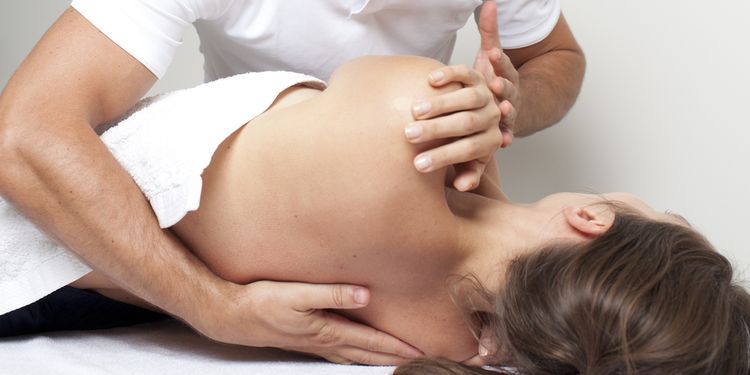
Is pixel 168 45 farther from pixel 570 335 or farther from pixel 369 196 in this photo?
pixel 570 335

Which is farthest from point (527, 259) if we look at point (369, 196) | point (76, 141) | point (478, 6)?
point (478, 6)

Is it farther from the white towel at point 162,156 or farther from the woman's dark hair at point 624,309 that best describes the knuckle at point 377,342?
the white towel at point 162,156

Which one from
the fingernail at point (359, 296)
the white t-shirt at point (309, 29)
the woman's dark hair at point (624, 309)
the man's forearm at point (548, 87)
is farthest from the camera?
the man's forearm at point (548, 87)

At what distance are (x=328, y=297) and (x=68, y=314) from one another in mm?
499

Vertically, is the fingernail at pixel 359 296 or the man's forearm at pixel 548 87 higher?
the man's forearm at pixel 548 87

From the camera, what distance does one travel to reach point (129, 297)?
157 centimetres

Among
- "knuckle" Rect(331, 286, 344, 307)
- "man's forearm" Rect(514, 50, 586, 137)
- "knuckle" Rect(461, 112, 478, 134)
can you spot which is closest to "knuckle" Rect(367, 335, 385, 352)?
"knuckle" Rect(331, 286, 344, 307)

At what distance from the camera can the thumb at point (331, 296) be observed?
1.32m

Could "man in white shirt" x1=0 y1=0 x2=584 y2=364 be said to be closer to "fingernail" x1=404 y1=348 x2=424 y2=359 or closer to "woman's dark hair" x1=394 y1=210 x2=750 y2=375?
"fingernail" x1=404 y1=348 x2=424 y2=359

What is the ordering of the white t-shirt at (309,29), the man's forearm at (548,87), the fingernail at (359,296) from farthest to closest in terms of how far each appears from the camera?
the man's forearm at (548,87), the white t-shirt at (309,29), the fingernail at (359,296)

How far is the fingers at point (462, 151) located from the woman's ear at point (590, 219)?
15 cm

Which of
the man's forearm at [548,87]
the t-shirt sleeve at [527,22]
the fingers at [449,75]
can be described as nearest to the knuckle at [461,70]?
the fingers at [449,75]

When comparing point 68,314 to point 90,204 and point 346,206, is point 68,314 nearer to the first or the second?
point 90,204

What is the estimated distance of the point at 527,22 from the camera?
6.97 feet
